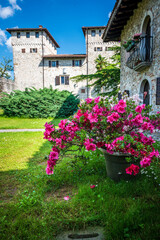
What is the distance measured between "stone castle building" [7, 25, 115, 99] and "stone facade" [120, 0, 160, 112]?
54.1 feet

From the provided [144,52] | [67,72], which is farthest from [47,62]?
[144,52]

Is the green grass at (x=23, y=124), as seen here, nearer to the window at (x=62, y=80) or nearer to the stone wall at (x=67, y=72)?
the window at (x=62, y=80)

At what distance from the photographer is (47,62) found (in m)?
25.2

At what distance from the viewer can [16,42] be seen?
25734 millimetres

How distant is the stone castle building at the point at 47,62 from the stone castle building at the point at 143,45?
1663 centimetres

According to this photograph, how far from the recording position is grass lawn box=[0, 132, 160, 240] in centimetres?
181

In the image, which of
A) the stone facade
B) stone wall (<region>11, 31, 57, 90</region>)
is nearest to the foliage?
the stone facade

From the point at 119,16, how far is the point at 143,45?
115 inches

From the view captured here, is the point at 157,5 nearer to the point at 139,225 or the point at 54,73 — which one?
the point at 139,225

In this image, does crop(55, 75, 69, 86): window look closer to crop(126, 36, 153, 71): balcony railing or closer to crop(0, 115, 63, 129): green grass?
crop(0, 115, 63, 129): green grass

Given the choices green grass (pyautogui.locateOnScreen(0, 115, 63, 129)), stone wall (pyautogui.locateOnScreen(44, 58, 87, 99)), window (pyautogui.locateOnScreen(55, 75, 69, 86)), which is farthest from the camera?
window (pyautogui.locateOnScreen(55, 75, 69, 86))

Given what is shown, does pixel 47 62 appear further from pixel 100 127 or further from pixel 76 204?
pixel 76 204

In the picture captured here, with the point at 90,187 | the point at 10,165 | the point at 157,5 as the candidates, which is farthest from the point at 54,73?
the point at 90,187

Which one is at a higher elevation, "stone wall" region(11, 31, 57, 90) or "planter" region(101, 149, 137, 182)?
"stone wall" region(11, 31, 57, 90)
